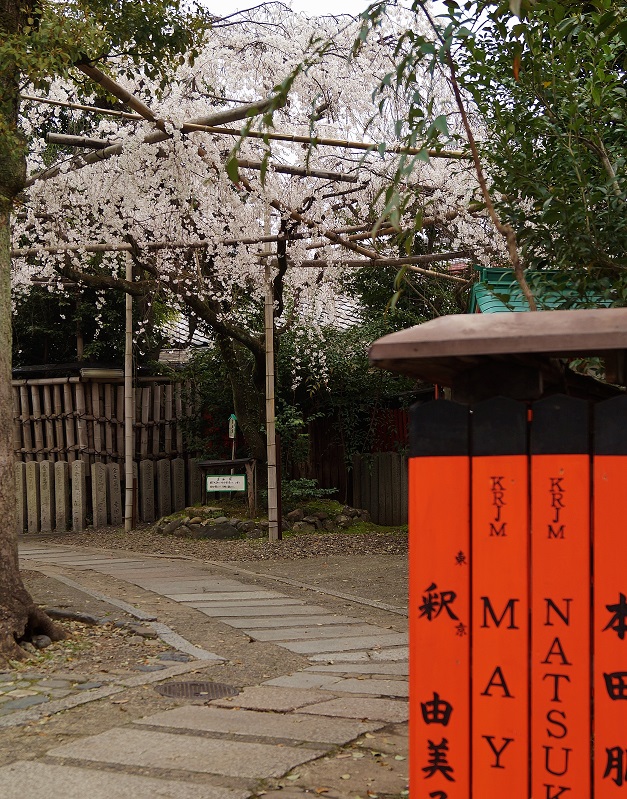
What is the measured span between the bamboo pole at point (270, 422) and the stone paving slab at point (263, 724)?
8336mm

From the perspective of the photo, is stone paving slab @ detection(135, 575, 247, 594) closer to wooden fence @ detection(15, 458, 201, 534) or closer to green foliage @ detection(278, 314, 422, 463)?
wooden fence @ detection(15, 458, 201, 534)

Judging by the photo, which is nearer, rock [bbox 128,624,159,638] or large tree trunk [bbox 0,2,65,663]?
large tree trunk [bbox 0,2,65,663]

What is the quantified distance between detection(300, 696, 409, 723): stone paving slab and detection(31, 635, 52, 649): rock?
7.84 ft

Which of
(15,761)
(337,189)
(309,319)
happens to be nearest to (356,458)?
(309,319)

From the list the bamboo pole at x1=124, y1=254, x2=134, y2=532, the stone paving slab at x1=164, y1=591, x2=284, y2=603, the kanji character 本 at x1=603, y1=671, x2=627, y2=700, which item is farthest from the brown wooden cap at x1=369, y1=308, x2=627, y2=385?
the bamboo pole at x1=124, y1=254, x2=134, y2=532

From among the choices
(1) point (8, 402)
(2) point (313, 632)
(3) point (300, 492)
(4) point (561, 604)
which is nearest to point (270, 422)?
(3) point (300, 492)

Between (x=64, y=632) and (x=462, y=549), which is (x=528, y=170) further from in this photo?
(x=64, y=632)

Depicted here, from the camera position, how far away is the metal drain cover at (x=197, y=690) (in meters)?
5.70

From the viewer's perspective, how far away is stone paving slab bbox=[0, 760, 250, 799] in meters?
3.88

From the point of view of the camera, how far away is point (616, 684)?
9.27ft

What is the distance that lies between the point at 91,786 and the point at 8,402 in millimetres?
3547

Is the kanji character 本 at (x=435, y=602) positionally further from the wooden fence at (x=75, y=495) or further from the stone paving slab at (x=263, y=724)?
the wooden fence at (x=75, y=495)

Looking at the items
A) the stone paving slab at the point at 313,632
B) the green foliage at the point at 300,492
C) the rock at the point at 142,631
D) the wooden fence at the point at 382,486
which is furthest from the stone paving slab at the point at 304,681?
the wooden fence at the point at 382,486

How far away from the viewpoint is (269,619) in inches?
330
